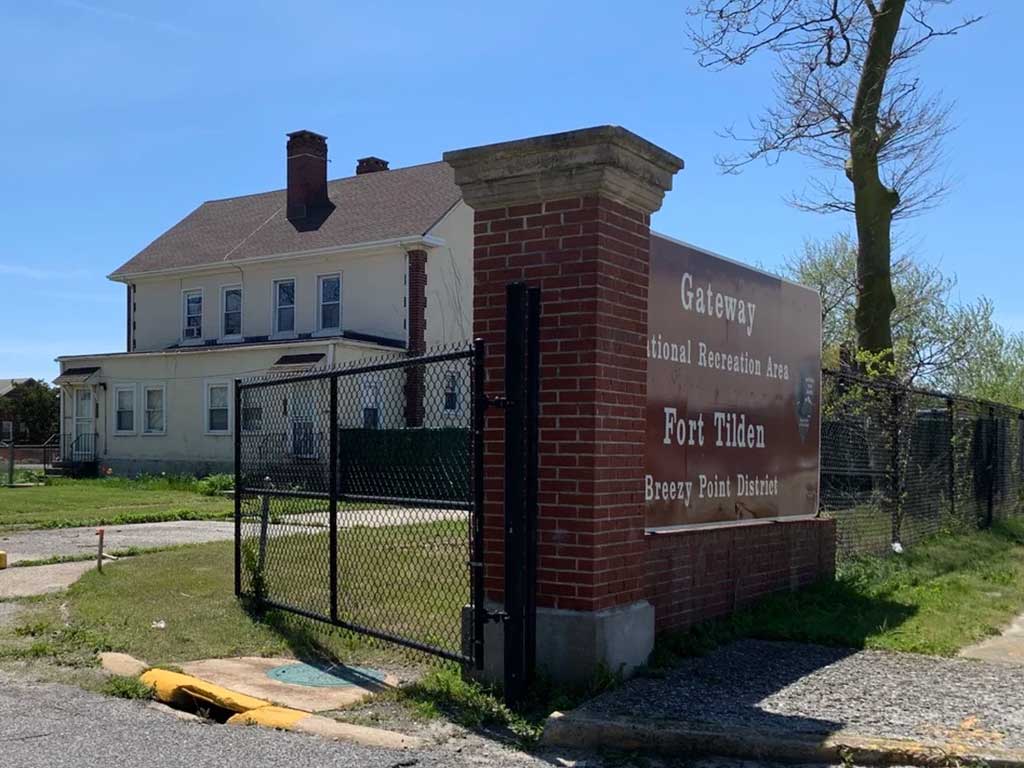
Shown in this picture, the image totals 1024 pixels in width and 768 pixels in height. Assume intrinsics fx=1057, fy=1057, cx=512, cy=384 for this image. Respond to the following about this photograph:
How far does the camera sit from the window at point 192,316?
33.0 m

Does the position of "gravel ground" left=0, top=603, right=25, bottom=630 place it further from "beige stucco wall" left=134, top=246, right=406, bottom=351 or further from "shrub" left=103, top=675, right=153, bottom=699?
"beige stucco wall" left=134, top=246, right=406, bottom=351

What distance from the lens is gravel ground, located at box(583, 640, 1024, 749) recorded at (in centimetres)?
540

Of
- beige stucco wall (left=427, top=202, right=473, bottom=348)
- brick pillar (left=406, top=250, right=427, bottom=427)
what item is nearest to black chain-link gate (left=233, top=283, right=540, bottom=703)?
brick pillar (left=406, top=250, right=427, bottom=427)

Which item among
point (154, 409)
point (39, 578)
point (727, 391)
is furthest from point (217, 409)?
point (727, 391)

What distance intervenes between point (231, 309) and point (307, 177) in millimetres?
4784

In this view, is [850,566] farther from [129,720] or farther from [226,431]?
[226,431]

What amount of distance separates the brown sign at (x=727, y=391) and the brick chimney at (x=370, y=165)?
90.5 feet

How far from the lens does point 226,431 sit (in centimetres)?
2983

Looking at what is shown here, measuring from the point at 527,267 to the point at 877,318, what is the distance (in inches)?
518

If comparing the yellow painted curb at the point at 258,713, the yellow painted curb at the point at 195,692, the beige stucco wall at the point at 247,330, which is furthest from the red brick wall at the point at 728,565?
the beige stucco wall at the point at 247,330

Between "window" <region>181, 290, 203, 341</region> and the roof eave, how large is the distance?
83 centimetres

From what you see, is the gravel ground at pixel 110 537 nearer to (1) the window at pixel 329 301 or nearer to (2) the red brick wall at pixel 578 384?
(2) the red brick wall at pixel 578 384

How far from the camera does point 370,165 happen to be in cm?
3594

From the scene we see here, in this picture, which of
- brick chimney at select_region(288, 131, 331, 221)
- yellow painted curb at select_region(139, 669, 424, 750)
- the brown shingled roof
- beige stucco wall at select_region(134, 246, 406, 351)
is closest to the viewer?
yellow painted curb at select_region(139, 669, 424, 750)
